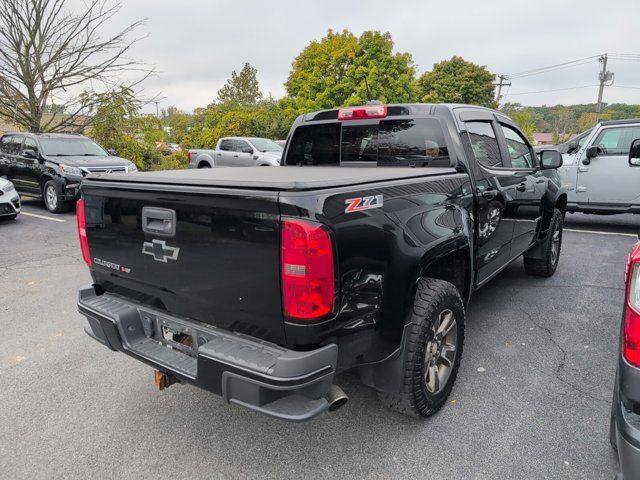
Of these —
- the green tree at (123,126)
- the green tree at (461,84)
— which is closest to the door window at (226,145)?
the green tree at (123,126)

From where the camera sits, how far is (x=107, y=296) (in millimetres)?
2723

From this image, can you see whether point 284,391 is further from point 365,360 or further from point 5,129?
point 5,129

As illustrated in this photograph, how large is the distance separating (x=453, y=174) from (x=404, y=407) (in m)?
1.56

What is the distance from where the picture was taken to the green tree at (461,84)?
41.6 m

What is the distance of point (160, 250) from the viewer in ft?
7.57

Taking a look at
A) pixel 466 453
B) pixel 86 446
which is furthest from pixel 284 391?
pixel 86 446

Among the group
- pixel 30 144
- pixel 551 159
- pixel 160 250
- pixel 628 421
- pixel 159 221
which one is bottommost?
pixel 628 421

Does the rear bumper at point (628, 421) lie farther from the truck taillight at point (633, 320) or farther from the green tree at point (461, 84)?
the green tree at point (461, 84)

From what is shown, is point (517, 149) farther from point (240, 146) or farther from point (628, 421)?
point (240, 146)

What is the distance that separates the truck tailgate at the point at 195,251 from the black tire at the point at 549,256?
416cm

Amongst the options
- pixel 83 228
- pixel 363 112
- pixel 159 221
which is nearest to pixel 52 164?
pixel 83 228

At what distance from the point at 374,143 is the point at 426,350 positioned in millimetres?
1812

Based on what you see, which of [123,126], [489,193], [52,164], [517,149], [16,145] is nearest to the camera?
[489,193]

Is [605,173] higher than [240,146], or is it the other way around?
[240,146]
